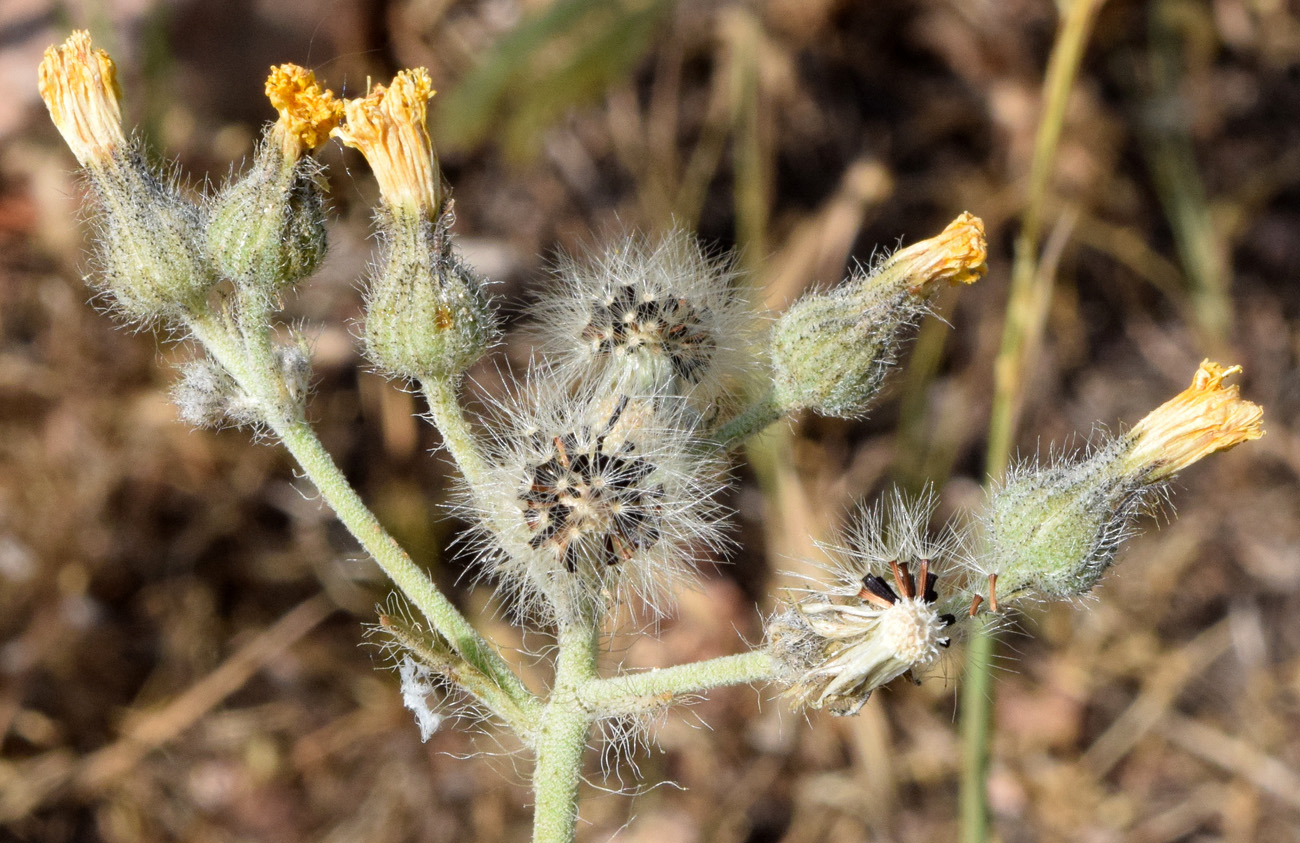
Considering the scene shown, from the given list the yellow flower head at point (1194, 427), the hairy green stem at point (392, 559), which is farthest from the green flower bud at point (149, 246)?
Answer: the yellow flower head at point (1194, 427)

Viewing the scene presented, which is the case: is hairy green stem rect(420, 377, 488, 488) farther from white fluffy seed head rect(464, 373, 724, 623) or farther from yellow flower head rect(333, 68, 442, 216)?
yellow flower head rect(333, 68, 442, 216)

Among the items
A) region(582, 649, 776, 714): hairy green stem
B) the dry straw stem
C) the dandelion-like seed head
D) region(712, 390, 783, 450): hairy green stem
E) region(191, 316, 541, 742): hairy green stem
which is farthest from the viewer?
the dry straw stem

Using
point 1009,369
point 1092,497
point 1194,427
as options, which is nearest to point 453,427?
point 1092,497

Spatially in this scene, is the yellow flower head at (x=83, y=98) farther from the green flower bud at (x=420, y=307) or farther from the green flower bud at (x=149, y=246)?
the green flower bud at (x=420, y=307)

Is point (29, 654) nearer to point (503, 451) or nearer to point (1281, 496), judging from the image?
point (503, 451)

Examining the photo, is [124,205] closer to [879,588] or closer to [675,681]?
[675,681]

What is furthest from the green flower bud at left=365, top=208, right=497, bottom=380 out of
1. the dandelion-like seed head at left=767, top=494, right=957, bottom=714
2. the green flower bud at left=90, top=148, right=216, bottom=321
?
the dandelion-like seed head at left=767, top=494, right=957, bottom=714
